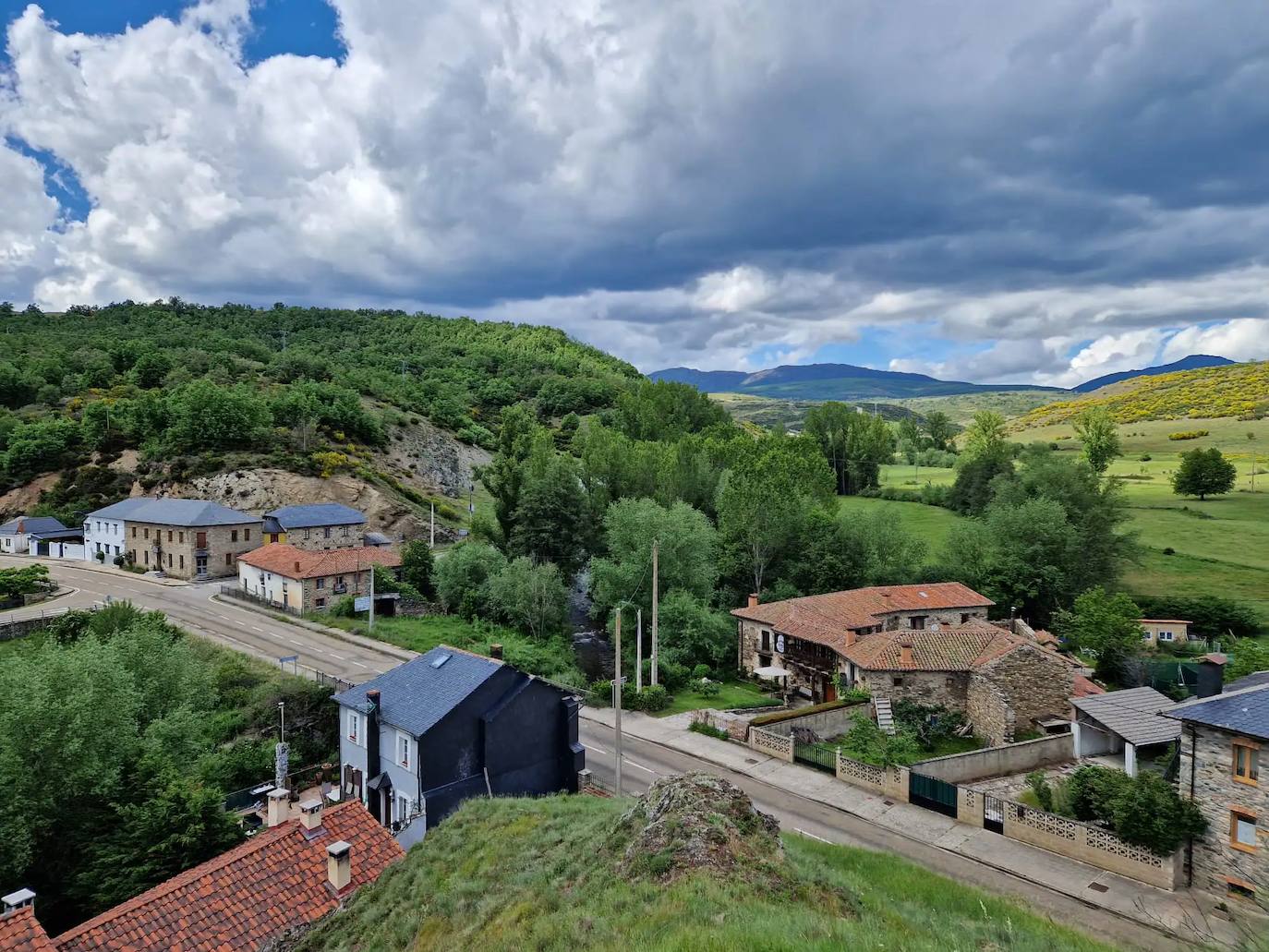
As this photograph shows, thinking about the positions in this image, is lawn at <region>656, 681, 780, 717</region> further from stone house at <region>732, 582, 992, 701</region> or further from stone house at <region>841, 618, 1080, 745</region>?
stone house at <region>841, 618, 1080, 745</region>

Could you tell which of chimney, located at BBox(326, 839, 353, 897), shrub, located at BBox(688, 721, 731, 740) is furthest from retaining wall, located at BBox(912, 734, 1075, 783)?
chimney, located at BBox(326, 839, 353, 897)

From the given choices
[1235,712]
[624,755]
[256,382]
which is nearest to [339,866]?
[624,755]

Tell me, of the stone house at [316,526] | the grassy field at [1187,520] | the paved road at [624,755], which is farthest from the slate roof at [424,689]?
the grassy field at [1187,520]

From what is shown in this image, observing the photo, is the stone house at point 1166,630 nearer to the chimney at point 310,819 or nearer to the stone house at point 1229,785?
the stone house at point 1229,785

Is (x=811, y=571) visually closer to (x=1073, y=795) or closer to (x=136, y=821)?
(x=1073, y=795)

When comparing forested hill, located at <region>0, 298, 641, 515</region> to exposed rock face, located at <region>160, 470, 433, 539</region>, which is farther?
forested hill, located at <region>0, 298, 641, 515</region>

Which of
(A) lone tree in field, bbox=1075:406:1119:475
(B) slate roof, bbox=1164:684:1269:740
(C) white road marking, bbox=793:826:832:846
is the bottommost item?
(C) white road marking, bbox=793:826:832:846
